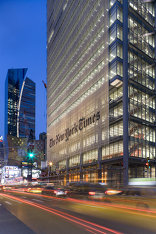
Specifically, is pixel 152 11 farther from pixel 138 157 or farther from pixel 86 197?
pixel 86 197

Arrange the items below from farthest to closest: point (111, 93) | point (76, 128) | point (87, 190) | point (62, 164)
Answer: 1. point (62, 164)
2. point (76, 128)
3. point (111, 93)
4. point (87, 190)

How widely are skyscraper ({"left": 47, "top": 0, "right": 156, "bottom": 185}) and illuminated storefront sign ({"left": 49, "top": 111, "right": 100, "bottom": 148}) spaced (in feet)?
0.82

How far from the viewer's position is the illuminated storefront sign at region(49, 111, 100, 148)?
6615 centimetres

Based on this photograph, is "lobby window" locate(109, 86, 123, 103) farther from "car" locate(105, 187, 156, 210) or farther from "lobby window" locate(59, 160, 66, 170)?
"car" locate(105, 187, 156, 210)

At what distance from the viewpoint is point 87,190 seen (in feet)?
97.9

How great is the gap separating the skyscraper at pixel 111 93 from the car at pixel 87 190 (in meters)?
20.2

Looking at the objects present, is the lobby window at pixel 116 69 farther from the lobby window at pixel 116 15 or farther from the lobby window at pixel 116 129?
the lobby window at pixel 116 129

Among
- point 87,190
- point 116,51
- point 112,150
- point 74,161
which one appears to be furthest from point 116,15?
point 87,190

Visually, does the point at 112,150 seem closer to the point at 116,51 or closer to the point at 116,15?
the point at 116,51

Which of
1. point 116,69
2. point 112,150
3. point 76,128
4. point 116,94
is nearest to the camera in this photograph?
point 116,69

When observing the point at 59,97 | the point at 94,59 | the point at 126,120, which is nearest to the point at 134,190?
Result: the point at 126,120

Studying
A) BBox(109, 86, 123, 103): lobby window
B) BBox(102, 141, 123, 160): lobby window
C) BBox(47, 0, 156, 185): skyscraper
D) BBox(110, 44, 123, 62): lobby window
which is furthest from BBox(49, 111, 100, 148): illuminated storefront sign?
BBox(110, 44, 123, 62): lobby window

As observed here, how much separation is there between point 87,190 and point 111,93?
3509cm

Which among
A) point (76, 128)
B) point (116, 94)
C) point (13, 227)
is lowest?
point (13, 227)
